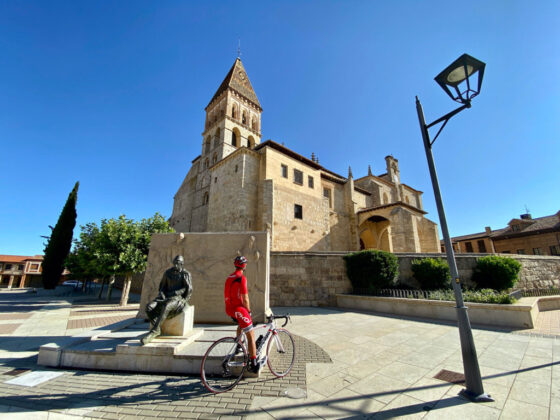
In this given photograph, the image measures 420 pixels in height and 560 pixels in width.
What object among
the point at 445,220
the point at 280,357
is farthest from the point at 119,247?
the point at 445,220

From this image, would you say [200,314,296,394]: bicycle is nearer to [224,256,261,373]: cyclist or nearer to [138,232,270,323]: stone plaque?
[224,256,261,373]: cyclist

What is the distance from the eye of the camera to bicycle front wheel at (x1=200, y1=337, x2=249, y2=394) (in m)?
3.42

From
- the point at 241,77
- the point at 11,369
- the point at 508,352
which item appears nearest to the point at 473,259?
the point at 508,352

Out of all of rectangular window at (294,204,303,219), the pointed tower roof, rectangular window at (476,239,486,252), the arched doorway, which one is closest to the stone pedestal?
rectangular window at (294,204,303,219)

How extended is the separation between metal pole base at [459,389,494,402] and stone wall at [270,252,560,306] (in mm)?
9013

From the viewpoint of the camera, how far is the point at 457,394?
3139 millimetres

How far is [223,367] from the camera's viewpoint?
135 inches

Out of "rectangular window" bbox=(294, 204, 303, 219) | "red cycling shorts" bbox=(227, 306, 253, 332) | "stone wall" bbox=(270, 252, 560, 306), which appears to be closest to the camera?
"red cycling shorts" bbox=(227, 306, 253, 332)

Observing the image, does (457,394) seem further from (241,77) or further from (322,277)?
(241,77)

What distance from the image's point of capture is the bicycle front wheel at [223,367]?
3424 millimetres

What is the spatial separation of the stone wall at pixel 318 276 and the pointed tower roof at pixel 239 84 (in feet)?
91.7

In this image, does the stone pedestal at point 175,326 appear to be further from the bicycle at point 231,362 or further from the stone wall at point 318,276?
the stone wall at point 318,276

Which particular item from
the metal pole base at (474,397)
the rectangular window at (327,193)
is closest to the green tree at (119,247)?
the metal pole base at (474,397)

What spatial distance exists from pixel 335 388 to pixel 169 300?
3.46 m
